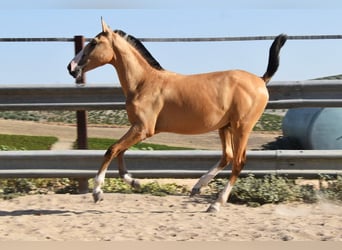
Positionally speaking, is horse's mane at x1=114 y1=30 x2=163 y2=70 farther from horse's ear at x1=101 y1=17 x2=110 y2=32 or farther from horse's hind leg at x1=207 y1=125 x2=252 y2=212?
horse's hind leg at x1=207 y1=125 x2=252 y2=212

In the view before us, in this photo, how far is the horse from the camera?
6.49 metres

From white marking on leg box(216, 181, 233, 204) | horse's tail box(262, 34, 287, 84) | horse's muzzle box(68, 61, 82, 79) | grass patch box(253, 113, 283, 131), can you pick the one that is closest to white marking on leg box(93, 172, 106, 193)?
horse's muzzle box(68, 61, 82, 79)

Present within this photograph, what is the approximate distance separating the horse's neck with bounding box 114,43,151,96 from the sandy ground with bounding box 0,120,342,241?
133cm

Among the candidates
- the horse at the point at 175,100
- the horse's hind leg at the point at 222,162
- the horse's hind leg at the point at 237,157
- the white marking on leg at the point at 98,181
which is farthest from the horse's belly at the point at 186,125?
the white marking on leg at the point at 98,181

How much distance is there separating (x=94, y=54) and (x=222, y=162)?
1.85 metres

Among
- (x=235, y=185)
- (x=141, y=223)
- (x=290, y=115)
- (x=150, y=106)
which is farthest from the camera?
(x=290, y=115)

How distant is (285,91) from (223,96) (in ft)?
3.83

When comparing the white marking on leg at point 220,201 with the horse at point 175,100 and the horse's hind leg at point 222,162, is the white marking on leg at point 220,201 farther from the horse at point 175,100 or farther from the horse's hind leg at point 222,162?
the horse's hind leg at point 222,162

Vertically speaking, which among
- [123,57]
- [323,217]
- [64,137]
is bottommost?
[64,137]

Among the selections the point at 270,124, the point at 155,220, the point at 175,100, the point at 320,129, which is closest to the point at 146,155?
the point at 175,100

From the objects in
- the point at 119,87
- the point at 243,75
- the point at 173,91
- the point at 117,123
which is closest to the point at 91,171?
the point at 119,87

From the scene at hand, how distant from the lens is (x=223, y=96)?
6.62 metres

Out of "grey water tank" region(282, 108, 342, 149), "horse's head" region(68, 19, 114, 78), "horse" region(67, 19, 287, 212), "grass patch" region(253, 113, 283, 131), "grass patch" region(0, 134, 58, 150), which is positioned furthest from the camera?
"grass patch" region(253, 113, 283, 131)

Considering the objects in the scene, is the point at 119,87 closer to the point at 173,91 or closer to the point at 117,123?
the point at 173,91
